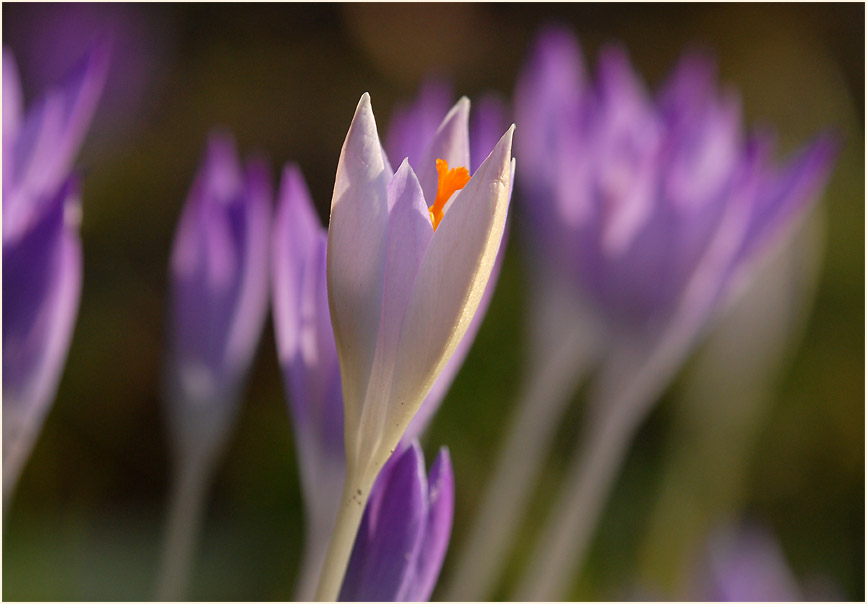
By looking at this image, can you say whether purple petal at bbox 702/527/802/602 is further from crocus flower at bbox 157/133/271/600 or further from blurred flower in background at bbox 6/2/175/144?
blurred flower in background at bbox 6/2/175/144

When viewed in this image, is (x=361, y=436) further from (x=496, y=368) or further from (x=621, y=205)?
(x=496, y=368)

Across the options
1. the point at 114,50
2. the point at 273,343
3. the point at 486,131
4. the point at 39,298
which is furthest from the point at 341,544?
the point at 114,50

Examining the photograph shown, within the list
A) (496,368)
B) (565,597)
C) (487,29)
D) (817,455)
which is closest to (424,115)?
(565,597)

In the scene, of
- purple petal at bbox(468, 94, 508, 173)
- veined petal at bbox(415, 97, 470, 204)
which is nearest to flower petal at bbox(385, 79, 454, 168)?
purple petal at bbox(468, 94, 508, 173)

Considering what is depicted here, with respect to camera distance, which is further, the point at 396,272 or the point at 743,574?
the point at 743,574

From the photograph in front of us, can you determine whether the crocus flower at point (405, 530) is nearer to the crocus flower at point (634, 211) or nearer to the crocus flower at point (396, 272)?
the crocus flower at point (396, 272)

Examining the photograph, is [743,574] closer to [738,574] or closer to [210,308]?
[738,574]
